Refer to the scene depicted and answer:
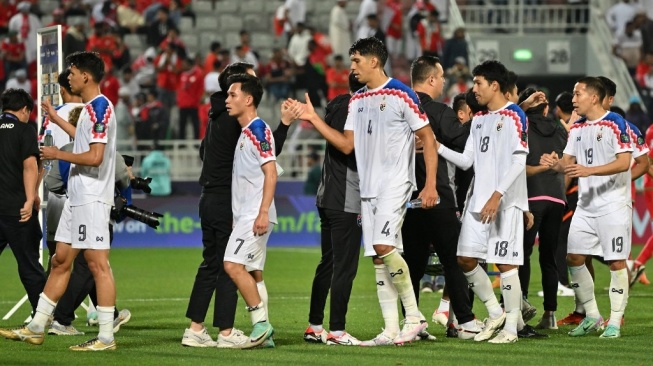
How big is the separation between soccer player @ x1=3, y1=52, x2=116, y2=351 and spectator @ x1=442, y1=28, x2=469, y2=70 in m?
19.0

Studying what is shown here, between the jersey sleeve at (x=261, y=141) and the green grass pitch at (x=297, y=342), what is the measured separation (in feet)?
4.82

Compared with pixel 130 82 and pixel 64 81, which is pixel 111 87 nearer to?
pixel 130 82

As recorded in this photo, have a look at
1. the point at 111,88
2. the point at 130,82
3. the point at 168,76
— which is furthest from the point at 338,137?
the point at 130,82

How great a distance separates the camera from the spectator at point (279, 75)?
27.9 m

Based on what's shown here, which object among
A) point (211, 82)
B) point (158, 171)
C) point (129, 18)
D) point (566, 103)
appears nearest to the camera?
point (566, 103)

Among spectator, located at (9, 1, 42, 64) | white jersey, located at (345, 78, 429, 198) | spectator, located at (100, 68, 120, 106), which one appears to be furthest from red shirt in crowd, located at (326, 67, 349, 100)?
white jersey, located at (345, 78, 429, 198)

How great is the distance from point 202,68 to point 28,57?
14.8 feet

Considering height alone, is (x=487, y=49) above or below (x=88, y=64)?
above

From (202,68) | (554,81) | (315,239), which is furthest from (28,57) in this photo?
(554,81)

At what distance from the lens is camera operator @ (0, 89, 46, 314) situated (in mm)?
11078

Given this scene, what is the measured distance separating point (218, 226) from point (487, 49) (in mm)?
21044

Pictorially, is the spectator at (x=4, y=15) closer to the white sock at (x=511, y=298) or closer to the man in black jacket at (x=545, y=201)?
the man in black jacket at (x=545, y=201)

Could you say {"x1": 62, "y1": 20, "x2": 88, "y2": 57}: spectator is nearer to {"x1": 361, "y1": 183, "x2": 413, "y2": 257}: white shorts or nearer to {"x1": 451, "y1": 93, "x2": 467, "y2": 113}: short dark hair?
{"x1": 451, "y1": 93, "x2": 467, "y2": 113}: short dark hair

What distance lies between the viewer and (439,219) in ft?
33.3
